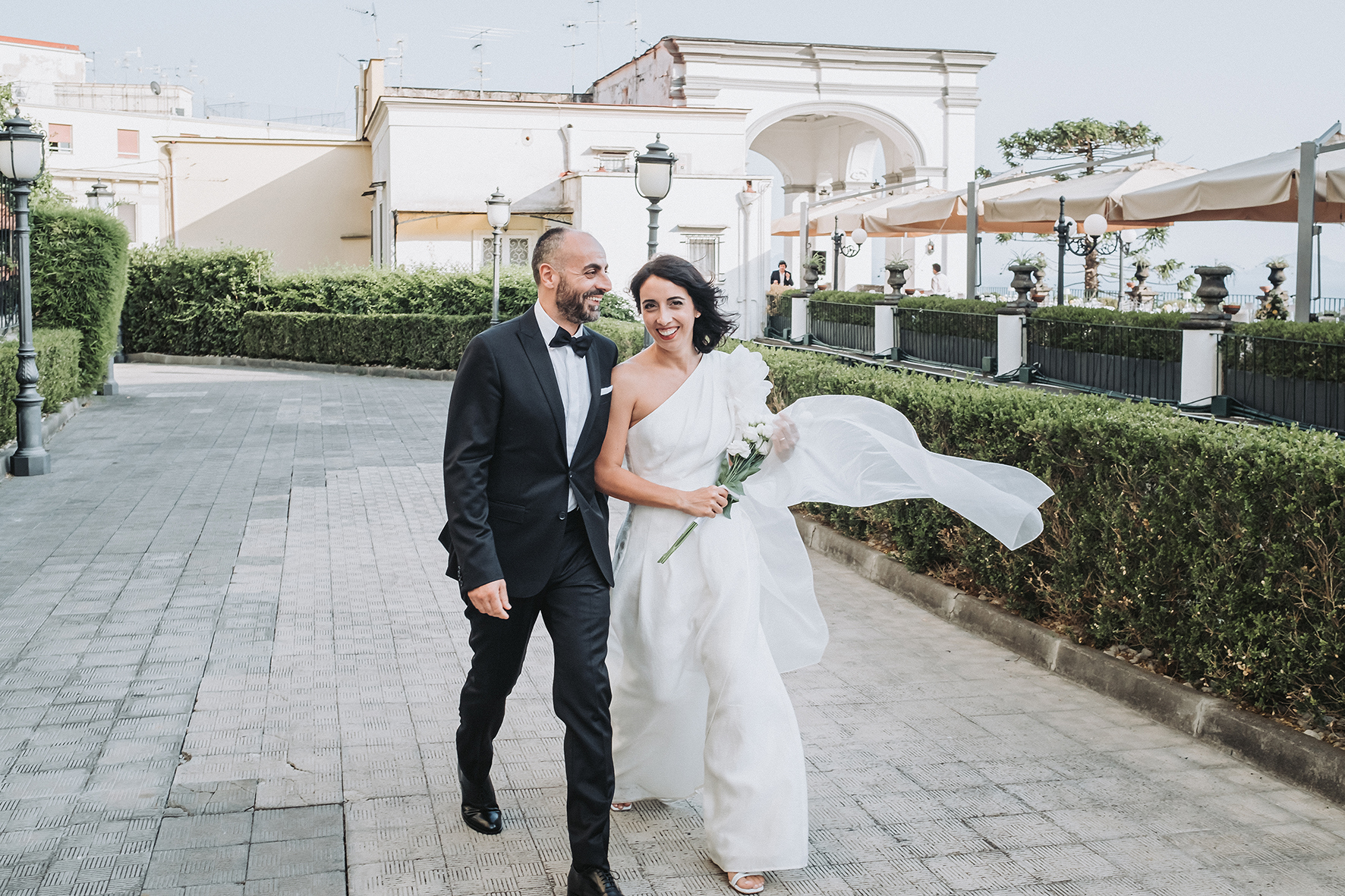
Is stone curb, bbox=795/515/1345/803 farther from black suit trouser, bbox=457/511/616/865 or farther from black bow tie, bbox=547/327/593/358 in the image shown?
black bow tie, bbox=547/327/593/358

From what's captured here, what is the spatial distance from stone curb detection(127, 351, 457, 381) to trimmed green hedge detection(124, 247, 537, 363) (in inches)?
12.1

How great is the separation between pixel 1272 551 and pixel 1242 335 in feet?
32.6

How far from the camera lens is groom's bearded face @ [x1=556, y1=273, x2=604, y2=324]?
147 inches

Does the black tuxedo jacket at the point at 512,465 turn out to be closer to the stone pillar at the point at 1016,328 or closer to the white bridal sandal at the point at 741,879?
the white bridal sandal at the point at 741,879

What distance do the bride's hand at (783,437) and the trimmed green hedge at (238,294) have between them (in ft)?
80.4

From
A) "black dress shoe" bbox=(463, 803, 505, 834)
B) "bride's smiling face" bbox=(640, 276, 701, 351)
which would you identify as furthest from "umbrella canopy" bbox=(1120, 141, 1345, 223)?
"black dress shoe" bbox=(463, 803, 505, 834)

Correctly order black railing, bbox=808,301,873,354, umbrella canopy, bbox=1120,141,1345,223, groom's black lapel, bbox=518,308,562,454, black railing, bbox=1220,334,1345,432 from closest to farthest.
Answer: groom's black lapel, bbox=518,308,562,454 < black railing, bbox=1220,334,1345,432 < umbrella canopy, bbox=1120,141,1345,223 < black railing, bbox=808,301,873,354

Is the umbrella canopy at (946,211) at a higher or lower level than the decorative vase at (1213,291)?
higher

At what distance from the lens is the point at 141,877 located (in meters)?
3.77

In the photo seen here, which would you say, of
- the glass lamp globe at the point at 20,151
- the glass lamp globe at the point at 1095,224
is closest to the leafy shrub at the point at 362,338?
the glass lamp globe at the point at 1095,224

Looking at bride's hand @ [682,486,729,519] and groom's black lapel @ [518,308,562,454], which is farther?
bride's hand @ [682,486,729,519]

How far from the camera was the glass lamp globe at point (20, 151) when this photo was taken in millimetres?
12539

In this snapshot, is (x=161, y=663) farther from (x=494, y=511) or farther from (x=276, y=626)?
(x=494, y=511)

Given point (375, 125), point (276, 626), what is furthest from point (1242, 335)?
point (375, 125)
